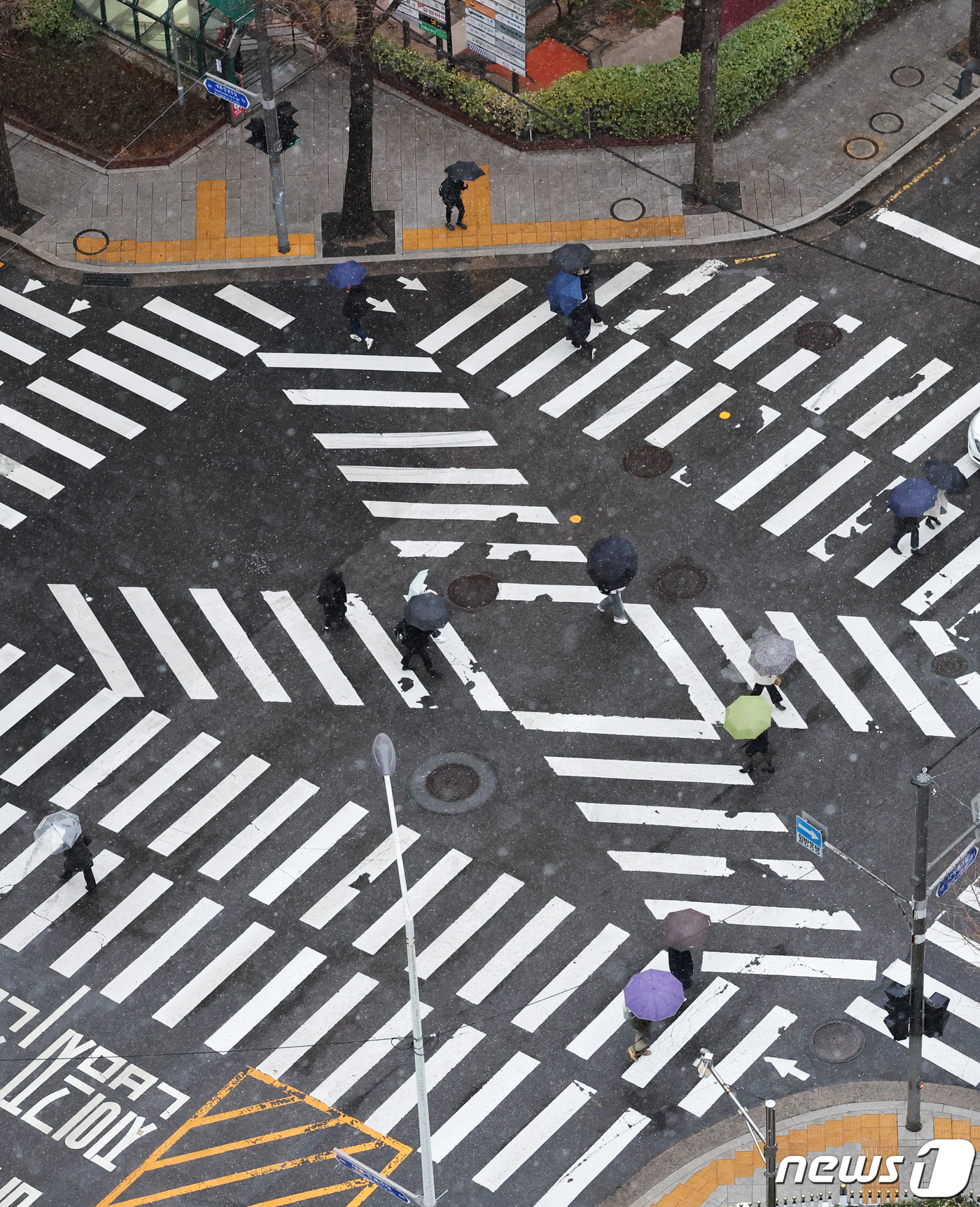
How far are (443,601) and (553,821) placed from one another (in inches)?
150

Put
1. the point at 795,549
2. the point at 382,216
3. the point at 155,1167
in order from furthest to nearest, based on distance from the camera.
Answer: the point at 382,216 < the point at 795,549 < the point at 155,1167

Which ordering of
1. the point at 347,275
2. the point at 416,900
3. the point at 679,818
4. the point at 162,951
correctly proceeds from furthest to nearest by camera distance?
the point at 347,275, the point at 679,818, the point at 416,900, the point at 162,951

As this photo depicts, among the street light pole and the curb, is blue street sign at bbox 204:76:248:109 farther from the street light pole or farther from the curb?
the street light pole

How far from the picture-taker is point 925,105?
41.4m

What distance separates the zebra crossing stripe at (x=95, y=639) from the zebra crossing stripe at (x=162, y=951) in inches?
167

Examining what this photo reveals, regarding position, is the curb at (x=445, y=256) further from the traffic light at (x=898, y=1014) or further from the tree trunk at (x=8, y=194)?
the traffic light at (x=898, y=1014)

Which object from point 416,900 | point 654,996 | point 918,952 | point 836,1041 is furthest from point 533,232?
point 918,952

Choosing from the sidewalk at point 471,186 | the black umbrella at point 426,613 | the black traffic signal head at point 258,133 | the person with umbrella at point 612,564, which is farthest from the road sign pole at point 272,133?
the person with umbrella at point 612,564

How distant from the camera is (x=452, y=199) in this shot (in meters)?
38.8

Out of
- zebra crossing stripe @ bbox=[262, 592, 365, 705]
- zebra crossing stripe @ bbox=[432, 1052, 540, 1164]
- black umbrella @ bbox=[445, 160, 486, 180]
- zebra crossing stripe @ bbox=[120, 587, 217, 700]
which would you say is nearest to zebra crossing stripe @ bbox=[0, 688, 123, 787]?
zebra crossing stripe @ bbox=[120, 587, 217, 700]

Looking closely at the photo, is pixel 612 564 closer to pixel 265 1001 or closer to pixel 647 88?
pixel 265 1001

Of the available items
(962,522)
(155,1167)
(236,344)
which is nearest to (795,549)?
(962,522)

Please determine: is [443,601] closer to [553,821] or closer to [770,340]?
[553,821]

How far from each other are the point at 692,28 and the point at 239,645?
16894 millimetres
